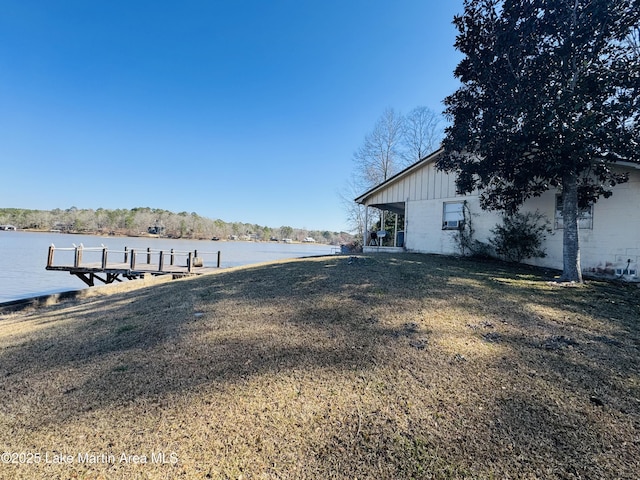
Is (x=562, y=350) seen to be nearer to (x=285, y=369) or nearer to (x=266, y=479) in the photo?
(x=285, y=369)

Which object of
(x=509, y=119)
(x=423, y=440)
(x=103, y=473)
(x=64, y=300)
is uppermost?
(x=509, y=119)

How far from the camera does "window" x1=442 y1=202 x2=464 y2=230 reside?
37.8 ft

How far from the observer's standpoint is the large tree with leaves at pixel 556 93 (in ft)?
21.4

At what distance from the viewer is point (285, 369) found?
3107mm

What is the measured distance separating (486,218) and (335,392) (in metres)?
10.2

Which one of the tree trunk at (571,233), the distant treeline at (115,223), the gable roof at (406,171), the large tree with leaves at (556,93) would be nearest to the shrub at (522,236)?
the large tree with leaves at (556,93)

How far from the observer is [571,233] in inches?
287

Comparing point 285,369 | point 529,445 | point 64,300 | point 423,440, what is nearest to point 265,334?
point 285,369

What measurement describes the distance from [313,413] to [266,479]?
653 millimetres

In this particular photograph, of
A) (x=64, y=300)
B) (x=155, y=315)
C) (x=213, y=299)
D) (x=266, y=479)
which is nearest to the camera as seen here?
(x=266, y=479)

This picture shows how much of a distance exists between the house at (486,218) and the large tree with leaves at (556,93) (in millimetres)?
698

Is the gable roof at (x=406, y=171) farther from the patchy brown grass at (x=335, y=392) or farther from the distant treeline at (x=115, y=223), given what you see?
the distant treeline at (x=115, y=223)

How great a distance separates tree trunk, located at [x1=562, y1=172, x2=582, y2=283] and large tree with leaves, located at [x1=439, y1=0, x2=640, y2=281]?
0.06 ft

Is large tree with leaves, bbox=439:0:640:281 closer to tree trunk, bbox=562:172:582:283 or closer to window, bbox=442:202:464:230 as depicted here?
tree trunk, bbox=562:172:582:283
